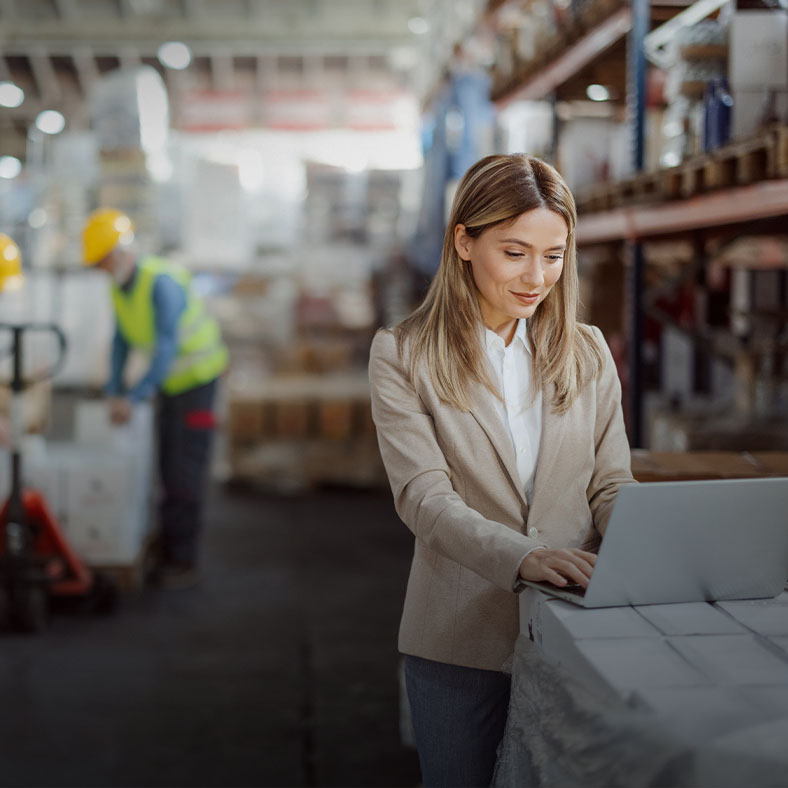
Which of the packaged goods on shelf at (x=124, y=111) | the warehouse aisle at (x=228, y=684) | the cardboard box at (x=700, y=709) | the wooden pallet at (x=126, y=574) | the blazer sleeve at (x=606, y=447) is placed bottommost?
the warehouse aisle at (x=228, y=684)

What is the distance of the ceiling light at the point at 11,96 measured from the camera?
690 inches

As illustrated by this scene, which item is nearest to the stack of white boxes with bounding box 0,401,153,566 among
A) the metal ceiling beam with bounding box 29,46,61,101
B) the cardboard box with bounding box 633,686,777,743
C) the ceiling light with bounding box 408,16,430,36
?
the cardboard box with bounding box 633,686,777,743

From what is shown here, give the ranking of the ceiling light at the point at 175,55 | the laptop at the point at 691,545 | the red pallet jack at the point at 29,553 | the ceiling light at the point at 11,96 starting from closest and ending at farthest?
1. the laptop at the point at 691,545
2. the red pallet jack at the point at 29,553
3. the ceiling light at the point at 175,55
4. the ceiling light at the point at 11,96

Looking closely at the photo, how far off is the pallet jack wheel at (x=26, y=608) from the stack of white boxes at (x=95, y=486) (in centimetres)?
59

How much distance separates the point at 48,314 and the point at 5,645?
10.2ft

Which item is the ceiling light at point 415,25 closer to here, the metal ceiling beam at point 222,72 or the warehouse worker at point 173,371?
the metal ceiling beam at point 222,72

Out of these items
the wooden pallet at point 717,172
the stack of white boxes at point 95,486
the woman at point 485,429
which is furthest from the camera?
the stack of white boxes at point 95,486

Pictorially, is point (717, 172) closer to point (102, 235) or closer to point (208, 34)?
point (102, 235)

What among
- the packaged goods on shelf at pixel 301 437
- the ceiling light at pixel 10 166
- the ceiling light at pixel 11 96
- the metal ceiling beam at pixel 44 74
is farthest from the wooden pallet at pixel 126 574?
the ceiling light at pixel 10 166

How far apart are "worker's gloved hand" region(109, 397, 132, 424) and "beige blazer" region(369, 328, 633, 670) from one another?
13.0ft

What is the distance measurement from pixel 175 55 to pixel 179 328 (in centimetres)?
1220

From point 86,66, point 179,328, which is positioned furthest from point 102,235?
point 86,66

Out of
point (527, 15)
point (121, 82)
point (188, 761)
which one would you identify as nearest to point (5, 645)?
point (188, 761)

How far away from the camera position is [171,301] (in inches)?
231
